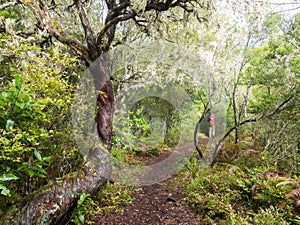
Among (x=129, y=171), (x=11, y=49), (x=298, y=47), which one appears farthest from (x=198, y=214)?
(x=298, y=47)

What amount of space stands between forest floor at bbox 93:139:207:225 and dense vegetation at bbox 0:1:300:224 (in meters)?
0.20

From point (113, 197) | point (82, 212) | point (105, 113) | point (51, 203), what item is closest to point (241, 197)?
point (113, 197)

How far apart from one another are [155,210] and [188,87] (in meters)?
6.62

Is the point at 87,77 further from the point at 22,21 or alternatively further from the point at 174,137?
the point at 174,137

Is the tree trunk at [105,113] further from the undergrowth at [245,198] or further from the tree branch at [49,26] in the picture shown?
the undergrowth at [245,198]

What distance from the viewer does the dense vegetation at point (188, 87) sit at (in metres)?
2.49

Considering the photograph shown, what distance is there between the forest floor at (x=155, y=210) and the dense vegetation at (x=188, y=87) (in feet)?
0.66

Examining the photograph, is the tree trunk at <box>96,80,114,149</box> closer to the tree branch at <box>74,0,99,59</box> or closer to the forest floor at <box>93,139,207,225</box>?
the tree branch at <box>74,0,99,59</box>

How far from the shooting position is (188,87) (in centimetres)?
984

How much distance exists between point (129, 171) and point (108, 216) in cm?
244

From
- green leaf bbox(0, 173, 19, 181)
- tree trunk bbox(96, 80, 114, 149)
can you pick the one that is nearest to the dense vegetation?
green leaf bbox(0, 173, 19, 181)

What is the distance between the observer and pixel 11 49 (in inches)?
104

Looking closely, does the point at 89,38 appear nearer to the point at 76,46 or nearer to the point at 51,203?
the point at 76,46

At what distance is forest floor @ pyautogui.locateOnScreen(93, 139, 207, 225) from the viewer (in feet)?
12.0
